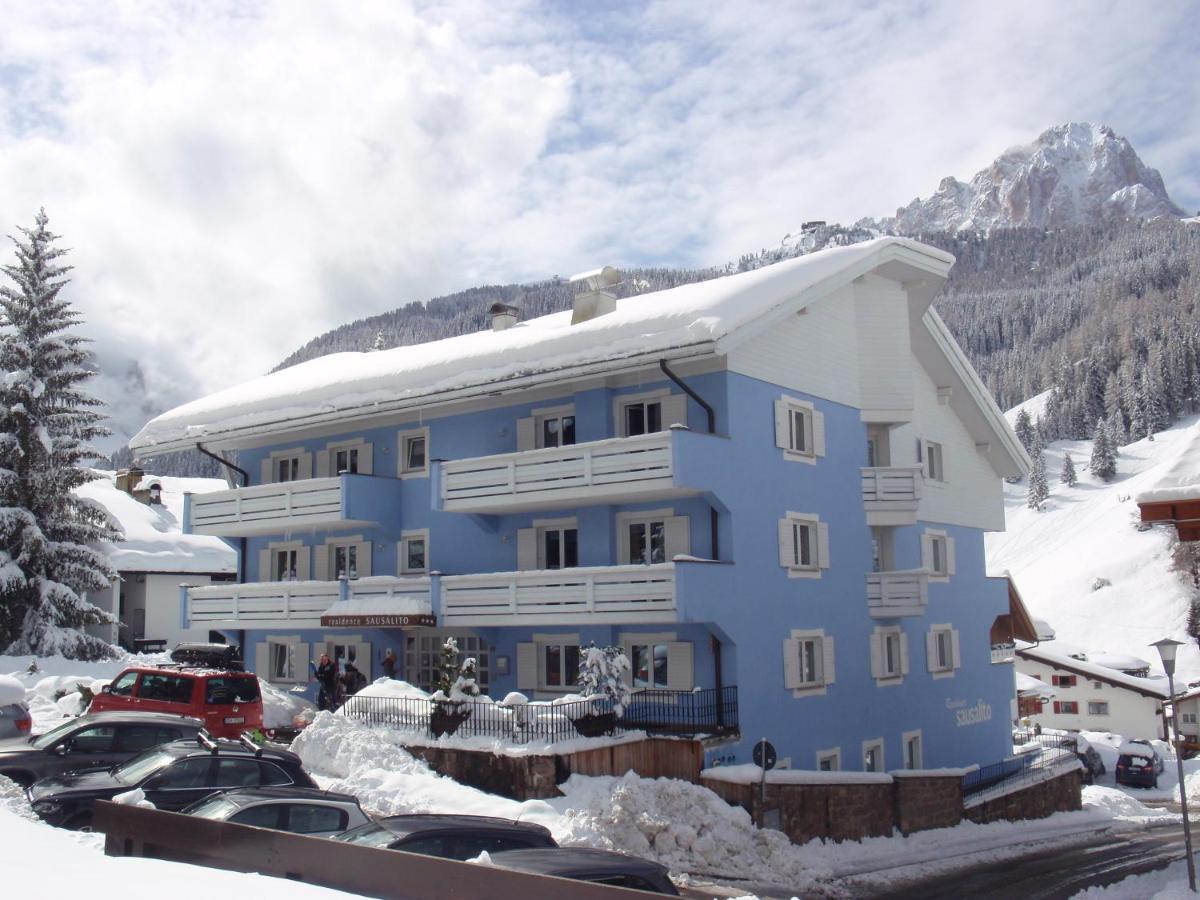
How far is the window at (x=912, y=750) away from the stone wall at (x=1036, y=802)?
236cm

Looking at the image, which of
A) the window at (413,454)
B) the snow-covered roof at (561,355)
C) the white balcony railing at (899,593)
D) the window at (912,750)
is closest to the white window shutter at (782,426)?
the snow-covered roof at (561,355)

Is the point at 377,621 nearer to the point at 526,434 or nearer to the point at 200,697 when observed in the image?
the point at 200,697

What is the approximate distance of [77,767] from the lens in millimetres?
19078

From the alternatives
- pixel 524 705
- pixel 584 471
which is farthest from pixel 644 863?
pixel 584 471

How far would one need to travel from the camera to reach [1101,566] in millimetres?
127312

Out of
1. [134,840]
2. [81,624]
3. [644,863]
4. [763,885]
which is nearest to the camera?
[644,863]

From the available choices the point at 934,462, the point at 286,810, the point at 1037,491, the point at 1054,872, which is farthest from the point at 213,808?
the point at 1037,491

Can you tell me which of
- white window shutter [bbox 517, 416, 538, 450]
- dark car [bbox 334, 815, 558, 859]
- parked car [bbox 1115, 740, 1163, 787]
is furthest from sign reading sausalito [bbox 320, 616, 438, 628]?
parked car [bbox 1115, 740, 1163, 787]

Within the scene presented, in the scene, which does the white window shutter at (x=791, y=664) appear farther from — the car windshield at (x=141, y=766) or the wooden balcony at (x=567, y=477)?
the car windshield at (x=141, y=766)

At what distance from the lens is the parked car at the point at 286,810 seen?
1362cm

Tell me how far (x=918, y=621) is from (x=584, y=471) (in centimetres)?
1331

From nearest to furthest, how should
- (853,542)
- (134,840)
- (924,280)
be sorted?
1. (134,840)
2. (853,542)
3. (924,280)

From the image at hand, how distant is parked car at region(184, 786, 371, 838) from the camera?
1362cm

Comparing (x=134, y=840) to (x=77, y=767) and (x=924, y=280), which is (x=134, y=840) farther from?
(x=924, y=280)
